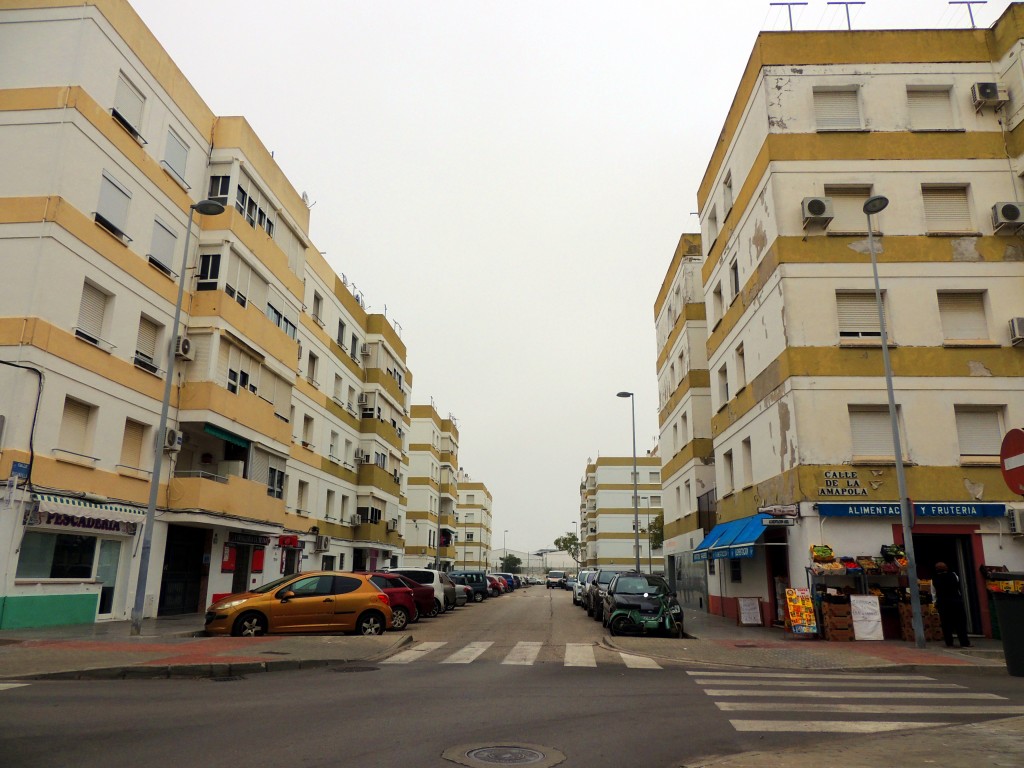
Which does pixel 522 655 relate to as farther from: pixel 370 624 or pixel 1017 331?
pixel 1017 331

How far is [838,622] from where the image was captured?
17.2 meters

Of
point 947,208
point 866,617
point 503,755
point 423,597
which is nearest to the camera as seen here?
point 503,755

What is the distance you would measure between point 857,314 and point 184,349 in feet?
64.3

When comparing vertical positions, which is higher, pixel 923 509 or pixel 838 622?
pixel 923 509

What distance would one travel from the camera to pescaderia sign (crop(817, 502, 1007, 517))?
18.5 m

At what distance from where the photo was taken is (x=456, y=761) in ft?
20.4

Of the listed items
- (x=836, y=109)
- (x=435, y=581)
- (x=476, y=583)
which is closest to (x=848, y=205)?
(x=836, y=109)

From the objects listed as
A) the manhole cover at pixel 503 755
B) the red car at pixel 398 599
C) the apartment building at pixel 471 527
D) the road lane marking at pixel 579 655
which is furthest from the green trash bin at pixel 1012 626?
the apartment building at pixel 471 527

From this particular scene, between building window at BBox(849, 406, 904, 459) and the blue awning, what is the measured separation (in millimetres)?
3145

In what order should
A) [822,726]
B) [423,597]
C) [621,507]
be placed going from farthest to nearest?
[621,507] < [423,597] < [822,726]

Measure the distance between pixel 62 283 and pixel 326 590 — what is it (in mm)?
9751

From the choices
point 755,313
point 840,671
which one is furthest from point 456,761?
point 755,313

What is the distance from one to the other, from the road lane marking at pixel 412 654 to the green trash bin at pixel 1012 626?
32.0ft

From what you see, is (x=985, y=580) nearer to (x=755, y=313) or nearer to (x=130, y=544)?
(x=755, y=313)
